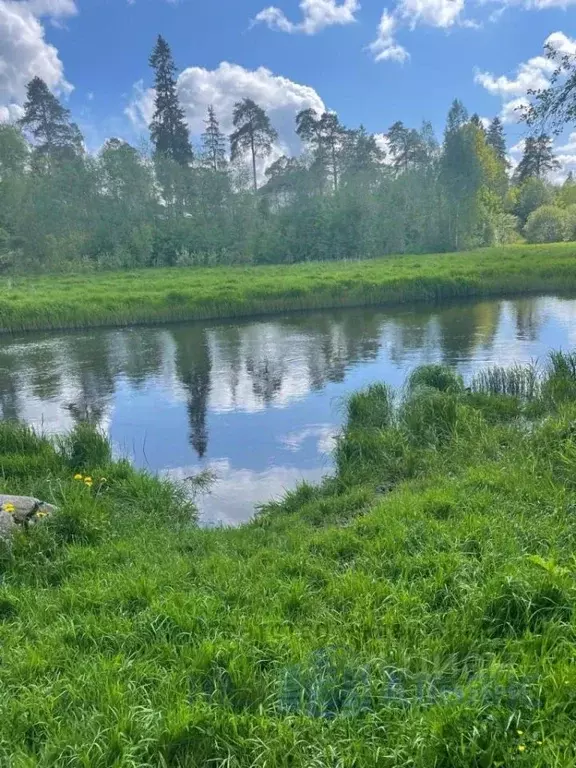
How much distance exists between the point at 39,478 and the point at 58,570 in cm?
285

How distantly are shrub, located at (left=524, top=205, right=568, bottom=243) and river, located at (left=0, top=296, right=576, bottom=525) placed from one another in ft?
90.0

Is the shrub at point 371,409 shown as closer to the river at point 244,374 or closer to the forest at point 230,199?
the river at point 244,374

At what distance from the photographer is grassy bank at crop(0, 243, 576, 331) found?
23766 mm

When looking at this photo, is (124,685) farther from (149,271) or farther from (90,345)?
(149,271)

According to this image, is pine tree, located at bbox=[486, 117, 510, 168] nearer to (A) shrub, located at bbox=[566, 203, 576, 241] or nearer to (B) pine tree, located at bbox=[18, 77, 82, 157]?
(A) shrub, located at bbox=[566, 203, 576, 241]

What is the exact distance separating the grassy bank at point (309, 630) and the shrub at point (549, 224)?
47.8m

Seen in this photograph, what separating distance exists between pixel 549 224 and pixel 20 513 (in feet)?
171

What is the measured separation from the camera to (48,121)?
2053 inches

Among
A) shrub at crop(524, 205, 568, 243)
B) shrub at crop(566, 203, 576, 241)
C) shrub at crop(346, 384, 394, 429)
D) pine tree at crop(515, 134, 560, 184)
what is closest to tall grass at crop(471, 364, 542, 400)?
shrub at crop(346, 384, 394, 429)

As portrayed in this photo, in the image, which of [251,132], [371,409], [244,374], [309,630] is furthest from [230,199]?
[309,630]

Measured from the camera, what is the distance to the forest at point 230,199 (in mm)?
40656

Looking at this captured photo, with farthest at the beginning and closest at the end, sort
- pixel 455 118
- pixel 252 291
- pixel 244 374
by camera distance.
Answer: pixel 455 118 → pixel 252 291 → pixel 244 374

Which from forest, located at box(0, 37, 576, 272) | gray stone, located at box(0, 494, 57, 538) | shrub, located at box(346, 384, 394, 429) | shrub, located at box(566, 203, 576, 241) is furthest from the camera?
shrub, located at box(566, 203, 576, 241)

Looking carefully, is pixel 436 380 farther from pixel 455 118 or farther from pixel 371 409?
pixel 455 118
